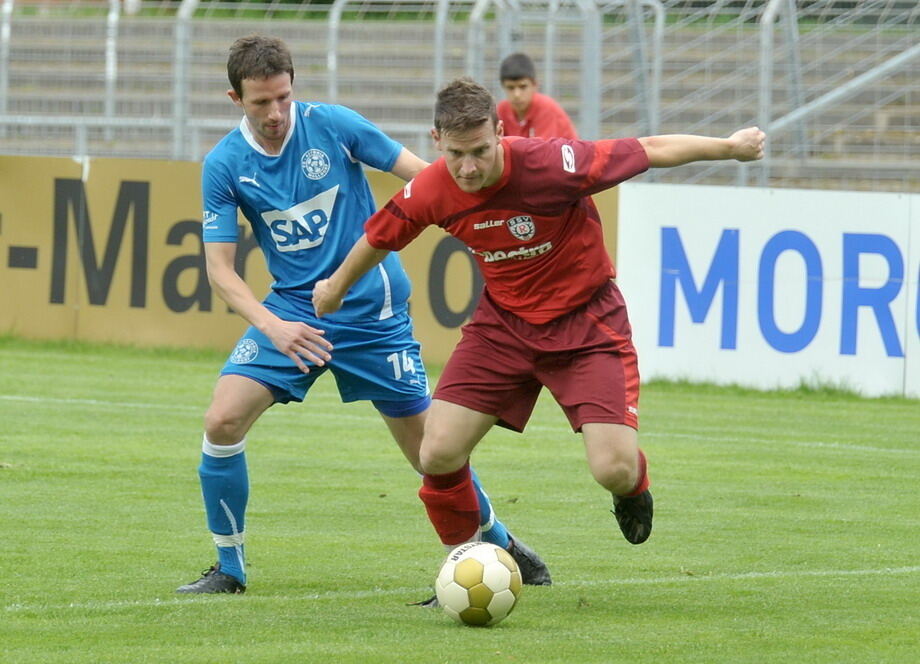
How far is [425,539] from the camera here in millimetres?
6973

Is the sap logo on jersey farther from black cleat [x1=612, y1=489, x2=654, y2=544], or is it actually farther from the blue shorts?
black cleat [x1=612, y1=489, x2=654, y2=544]

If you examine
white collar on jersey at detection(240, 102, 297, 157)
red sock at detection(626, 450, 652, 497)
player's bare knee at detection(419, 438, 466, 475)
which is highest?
white collar on jersey at detection(240, 102, 297, 157)

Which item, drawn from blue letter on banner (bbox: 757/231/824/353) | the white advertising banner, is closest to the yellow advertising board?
the white advertising banner

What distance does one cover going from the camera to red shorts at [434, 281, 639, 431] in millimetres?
5688

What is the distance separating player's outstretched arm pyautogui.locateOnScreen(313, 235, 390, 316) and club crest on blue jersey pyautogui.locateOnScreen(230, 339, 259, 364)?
398mm

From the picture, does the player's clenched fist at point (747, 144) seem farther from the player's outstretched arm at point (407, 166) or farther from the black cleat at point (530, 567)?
the black cleat at point (530, 567)

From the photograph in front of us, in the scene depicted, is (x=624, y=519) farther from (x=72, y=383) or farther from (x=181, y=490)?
(x=72, y=383)

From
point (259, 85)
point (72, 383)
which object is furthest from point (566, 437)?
point (259, 85)

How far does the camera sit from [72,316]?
1381 cm

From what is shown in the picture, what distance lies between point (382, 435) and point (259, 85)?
4641 mm

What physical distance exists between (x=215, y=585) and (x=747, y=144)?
7.75 ft

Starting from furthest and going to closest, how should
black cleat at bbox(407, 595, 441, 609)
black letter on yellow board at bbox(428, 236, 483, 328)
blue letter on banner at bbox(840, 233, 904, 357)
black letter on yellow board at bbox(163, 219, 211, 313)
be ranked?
black letter on yellow board at bbox(163, 219, 211, 313) < black letter on yellow board at bbox(428, 236, 483, 328) < blue letter on banner at bbox(840, 233, 904, 357) < black cleat at bbox(407, 595, 441, 609)

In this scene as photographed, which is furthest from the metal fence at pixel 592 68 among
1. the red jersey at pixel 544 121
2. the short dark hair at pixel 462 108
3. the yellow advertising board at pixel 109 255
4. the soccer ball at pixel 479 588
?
the soccer ball at pixel 479 588

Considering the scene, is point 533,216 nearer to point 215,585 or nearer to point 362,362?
point 362,362
